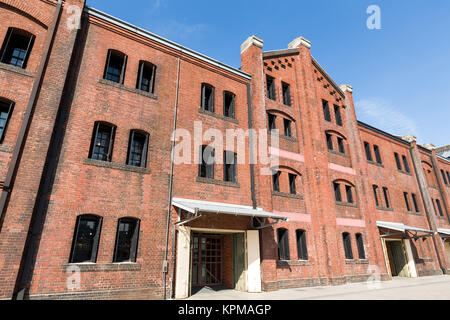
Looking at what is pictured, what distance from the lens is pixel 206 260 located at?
12305 mm

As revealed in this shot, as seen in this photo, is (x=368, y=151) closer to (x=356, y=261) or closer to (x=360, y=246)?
(x=360, y=246)

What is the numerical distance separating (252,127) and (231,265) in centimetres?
723

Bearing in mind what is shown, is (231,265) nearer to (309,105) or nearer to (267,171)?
(267,171)

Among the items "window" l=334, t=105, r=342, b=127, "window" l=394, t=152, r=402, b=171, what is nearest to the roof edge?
"window" l=334, t=105, r=342, b=127

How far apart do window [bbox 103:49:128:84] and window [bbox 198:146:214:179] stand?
15.5ft

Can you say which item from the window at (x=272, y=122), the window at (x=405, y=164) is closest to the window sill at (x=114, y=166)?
the window at (x=272, y=122)

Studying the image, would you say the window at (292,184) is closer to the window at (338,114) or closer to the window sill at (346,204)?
the window sill at (346,204)

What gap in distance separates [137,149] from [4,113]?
4466 millimetres

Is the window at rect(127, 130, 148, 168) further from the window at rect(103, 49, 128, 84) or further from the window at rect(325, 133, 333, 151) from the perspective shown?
the window at rect(325, 133, 333, 151)

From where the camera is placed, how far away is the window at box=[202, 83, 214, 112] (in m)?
13.1

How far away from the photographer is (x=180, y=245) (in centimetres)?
1002

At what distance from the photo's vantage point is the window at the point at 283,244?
Result: 42.8ft

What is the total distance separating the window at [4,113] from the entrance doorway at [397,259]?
80.0 feet

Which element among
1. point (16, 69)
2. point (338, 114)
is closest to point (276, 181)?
point (338, 114)
